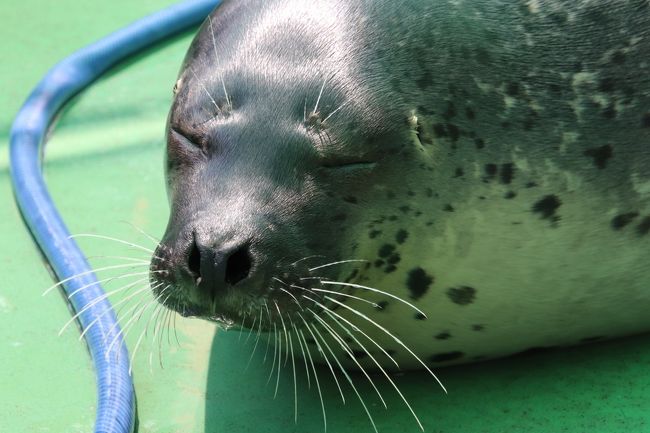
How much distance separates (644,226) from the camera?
3281 millimetres

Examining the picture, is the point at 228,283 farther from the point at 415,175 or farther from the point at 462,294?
the point at 462,294

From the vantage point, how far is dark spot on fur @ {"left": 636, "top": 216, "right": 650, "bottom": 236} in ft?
10.7

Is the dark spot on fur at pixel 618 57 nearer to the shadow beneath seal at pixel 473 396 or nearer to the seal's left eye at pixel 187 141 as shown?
the shadow beneath seal at pixel 473 396

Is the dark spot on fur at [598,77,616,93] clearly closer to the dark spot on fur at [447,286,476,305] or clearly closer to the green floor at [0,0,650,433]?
the dark spot on fur at [447,286,476,305]

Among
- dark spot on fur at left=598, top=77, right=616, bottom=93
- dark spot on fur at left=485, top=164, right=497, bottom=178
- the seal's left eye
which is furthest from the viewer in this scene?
dark spot on fur at left=598, top=77, right=616, bottom=93

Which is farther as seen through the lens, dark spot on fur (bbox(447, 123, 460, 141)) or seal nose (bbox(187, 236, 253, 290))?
dark spot on fur (bbox(447, 123, 460, 141))

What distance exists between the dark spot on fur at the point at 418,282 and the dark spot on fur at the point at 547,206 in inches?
13.4

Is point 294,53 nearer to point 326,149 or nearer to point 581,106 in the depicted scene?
point 326,149

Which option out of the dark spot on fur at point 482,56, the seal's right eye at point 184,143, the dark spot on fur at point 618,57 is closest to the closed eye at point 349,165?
the seal's right eye at point 184,143

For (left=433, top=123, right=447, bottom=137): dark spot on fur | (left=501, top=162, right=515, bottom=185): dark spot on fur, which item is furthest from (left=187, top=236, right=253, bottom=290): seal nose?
(left=501, top=162, right=515, bottom=185): dark spot on fur

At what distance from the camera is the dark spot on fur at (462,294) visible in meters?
3.23

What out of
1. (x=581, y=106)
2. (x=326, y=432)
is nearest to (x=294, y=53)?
(x=581, y=106)

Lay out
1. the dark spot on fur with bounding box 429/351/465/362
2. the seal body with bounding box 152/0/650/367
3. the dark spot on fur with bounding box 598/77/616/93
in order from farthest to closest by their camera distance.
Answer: the dark spot on fur with bounding box 429/351/465/362 < the dark spot on fur with bounding box 598/77/616/93 < the seal body with bounding box 152/0/650/367

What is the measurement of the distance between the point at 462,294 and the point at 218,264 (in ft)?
2.65
